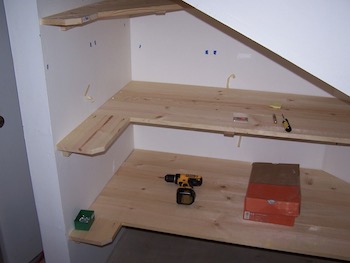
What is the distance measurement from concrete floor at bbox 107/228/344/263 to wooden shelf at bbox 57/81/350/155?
0.74m

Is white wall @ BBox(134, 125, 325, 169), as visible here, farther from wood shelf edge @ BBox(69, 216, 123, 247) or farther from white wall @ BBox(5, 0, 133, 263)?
wood shelf edge @ BBox(69, 216, 123, 247)

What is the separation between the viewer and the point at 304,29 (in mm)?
743

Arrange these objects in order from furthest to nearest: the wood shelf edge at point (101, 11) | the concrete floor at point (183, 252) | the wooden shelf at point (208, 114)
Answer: the concrete floor at point (183, 252) < the wooden shelf at point (208, 114) < the wood shelf edge at point (101, 11)

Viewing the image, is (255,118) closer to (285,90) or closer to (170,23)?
(285,90)

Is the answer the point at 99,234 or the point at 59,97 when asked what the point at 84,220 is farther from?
the point at 59,97

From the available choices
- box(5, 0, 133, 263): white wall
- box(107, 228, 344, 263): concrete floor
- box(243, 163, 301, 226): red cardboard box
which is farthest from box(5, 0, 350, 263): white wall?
box(243, 163, 301, 226): red cardboard box

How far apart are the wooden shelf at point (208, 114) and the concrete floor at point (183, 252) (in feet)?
2.42

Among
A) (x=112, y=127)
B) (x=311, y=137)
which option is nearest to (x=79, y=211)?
(x=112, y=127)

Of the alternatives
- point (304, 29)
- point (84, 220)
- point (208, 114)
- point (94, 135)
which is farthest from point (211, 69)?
point (304, 29)

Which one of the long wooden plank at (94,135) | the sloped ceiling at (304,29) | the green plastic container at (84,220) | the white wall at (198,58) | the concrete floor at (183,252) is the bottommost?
the concrete floor at (183,252)

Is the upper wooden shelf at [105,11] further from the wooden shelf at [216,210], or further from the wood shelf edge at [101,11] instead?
the wooden shelf at [216,210]

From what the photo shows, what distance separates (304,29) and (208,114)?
0.82m

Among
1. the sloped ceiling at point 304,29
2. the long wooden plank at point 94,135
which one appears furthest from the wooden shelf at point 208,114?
the sloped ceiling at point 304,29

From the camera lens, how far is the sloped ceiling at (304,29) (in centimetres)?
71
